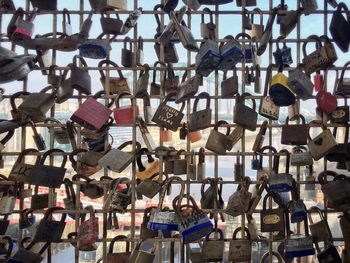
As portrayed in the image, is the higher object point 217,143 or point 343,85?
point 343,85

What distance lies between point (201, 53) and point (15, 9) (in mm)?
817

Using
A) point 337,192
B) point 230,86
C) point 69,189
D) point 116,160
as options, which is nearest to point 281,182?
point 337,192

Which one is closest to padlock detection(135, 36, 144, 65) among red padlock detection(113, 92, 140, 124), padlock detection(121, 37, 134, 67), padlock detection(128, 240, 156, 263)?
padlock detection(121, 37, 134, 67)

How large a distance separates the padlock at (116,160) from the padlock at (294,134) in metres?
0.61

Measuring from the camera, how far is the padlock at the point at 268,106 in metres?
1.72

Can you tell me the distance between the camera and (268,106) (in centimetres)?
173

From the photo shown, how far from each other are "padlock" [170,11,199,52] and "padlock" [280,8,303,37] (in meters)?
0.37

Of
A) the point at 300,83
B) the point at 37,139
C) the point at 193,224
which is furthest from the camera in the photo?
the point at 37,139

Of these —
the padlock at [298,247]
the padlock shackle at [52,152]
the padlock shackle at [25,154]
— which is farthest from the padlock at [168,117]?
the padlock at [298,247]

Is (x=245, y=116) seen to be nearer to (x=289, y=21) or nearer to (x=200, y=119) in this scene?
(x=200, y=119)

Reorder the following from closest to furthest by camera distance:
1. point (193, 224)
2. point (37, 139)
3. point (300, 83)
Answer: point (193, 224)
point (300, 83)
point (37, 139)

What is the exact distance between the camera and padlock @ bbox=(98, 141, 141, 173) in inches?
65.5

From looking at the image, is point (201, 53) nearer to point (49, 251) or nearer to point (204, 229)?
point (204, 229)

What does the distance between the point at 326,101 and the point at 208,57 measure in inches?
19.9
